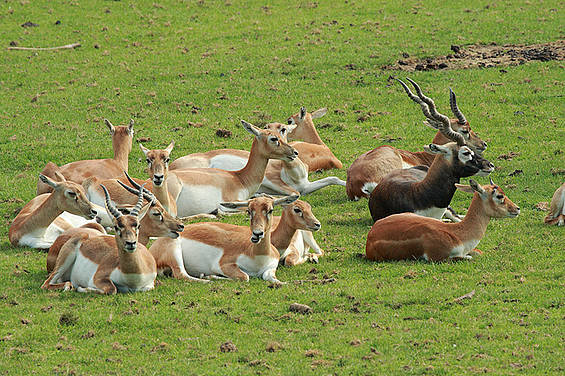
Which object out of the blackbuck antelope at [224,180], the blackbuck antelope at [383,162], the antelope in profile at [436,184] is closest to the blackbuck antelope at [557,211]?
the antelope in profile at [436,184]

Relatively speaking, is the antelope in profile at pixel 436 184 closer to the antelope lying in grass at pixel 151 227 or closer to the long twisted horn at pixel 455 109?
the long twisted horn at pixel 455 109

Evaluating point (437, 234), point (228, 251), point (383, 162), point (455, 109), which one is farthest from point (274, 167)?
point (437, 234)

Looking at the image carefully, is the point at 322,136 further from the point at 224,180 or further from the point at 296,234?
the point at 296,234

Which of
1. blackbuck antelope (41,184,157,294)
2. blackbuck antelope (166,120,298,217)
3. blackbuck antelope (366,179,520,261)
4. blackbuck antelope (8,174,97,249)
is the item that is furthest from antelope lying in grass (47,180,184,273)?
blackbuck antelope (166,120,298,217)

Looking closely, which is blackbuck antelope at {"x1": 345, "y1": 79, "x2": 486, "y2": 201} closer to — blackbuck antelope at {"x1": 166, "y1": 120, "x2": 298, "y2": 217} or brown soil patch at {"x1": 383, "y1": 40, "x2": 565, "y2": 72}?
blackbuck antelope at {"x1": 166, "y1": 120, "x2": 298, "y2": 217}

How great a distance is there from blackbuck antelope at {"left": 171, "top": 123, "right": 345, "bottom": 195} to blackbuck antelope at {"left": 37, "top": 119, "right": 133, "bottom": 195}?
2.66 ft

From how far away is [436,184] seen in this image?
10.9 metres

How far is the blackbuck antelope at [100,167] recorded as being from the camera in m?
12.5

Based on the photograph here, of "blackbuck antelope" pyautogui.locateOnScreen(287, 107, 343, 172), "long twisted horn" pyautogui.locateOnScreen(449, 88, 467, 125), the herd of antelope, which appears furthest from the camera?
"blackbuck antelope" pyautogui.locateOnScreen(287, 107, 343, 172)

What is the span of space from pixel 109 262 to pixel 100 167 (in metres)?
4.60

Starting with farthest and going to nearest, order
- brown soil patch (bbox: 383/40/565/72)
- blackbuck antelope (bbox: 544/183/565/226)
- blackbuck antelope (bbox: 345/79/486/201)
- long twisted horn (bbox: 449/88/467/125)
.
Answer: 1. brown soil patch (bbox: 383/40/565/72)
2. blackbuck antelope (bbox: 345/79/486/201)
3. long twisted horn (bbox: 449/88/467/125)
4. blackbuck antelope (bbox: 544/183/565/226)

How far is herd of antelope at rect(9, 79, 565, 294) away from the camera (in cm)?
887

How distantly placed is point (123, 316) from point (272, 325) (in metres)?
1.33

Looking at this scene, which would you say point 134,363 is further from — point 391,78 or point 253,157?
point 391,78
